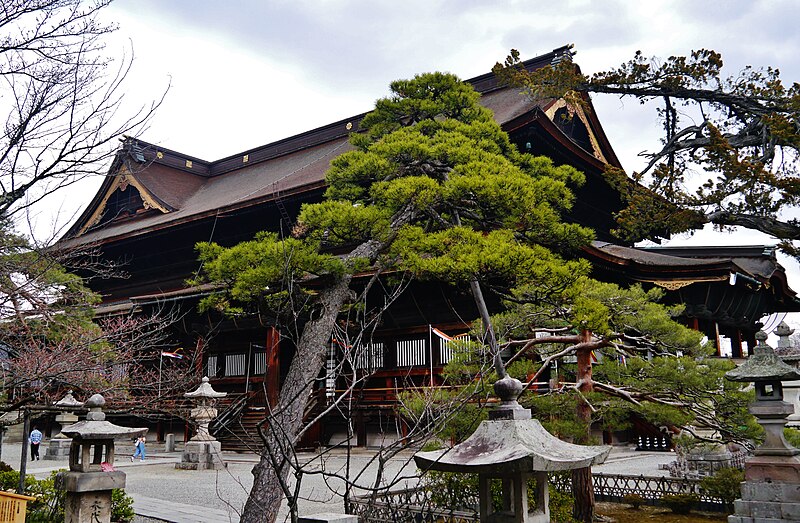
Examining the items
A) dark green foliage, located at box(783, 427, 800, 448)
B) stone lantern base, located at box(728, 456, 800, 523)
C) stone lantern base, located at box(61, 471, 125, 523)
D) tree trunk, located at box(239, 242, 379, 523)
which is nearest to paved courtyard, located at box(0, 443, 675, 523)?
tree trunk, located at box(239, 242, 379, 523)

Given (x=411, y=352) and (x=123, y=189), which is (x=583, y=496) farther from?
(x=123, y=189)

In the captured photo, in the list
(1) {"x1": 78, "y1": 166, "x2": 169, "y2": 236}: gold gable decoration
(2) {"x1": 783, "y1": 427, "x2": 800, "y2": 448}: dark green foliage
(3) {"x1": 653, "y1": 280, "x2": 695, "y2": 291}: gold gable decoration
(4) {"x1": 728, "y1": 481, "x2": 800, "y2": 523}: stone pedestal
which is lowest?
(4) {"x1": 728, "y1": 481, "x2": 800, "y2": 523}: stone pedestal

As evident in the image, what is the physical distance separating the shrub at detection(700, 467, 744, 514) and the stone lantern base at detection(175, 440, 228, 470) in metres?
9.50

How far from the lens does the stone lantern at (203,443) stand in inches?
556

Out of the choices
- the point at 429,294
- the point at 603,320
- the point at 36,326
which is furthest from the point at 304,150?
the point at 603,320

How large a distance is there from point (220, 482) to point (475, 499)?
583cm

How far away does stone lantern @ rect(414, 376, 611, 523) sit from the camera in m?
4.25

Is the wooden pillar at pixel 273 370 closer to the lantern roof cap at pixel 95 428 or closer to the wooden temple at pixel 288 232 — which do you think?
the wooden temple at pixel 288 232

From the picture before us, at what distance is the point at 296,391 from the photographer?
666 centimetres

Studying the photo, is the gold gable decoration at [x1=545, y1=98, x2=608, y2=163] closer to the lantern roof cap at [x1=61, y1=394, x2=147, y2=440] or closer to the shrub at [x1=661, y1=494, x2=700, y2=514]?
the shrub at [x1=661, y1=494, x2=700, y2=514]

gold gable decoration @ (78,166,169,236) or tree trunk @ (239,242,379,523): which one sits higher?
gold gable decoration @ (78,166,169,236)

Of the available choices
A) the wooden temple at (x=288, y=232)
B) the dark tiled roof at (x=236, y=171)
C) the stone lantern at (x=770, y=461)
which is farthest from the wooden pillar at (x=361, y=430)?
the stone lantern at (x=770, y=461)

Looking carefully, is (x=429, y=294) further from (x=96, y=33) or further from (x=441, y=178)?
(x=96, y=33)

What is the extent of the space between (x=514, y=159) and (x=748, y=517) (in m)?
5.53
